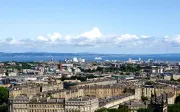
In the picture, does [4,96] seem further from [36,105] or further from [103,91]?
[103,91]

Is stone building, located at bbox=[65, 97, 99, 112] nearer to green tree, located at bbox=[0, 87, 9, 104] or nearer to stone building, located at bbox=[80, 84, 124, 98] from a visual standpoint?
green tree, located at bbox=[0, 87, 9, 104]

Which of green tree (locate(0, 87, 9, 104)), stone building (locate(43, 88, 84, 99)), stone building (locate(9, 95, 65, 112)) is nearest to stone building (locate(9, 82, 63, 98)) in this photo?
green tree (locate(0, 87, 9, 104))

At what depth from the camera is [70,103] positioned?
74.0m

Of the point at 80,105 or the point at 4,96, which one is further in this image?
the point at 4,96

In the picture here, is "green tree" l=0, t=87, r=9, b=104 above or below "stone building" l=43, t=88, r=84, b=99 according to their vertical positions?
below

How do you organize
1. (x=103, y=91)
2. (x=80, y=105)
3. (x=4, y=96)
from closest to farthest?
(x=80, y=105) → (x=4, y=96) → (x=103, y=91)

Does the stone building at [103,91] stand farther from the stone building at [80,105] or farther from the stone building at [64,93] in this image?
the stone building at [80,105]

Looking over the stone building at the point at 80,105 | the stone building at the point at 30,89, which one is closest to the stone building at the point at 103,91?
the stone building at the point at 30,89

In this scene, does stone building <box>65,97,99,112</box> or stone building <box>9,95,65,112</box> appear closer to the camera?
stone building <box>65,97,99,112</box>

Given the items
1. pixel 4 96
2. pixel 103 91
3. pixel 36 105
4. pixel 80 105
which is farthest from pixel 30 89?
pixel 80 105

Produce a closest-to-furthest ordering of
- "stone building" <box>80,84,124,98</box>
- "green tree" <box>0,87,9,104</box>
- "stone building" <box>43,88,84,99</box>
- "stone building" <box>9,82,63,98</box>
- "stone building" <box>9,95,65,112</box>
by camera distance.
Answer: "stone building" <box>9,95,65,112</box>, "stone building" <box>43,88,84,99</box>, "stone building" <box>9,82,63,98</box>, "green tree" <box>0,87,9,104</box>, "stone building" <box>80,84,124,98</box>

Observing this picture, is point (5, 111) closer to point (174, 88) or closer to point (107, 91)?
point (107, 91)

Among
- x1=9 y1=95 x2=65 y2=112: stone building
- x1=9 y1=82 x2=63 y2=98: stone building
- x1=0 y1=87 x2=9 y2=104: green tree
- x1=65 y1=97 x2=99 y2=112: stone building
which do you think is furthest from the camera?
x1=0 y1=87 x2=9 y2=104: green tree

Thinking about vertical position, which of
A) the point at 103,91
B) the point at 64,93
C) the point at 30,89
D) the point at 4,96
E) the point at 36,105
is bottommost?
the point at 4,96
